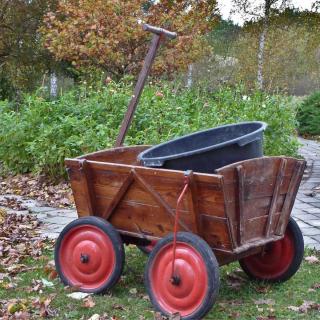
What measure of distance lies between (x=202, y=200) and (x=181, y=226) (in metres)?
0.22

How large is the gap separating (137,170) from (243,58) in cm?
2262

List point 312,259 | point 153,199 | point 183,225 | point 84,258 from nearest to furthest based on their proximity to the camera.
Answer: point 183,225, point 153,199, point 84,258, point 312,259

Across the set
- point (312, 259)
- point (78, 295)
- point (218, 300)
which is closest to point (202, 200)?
point (218, 300)

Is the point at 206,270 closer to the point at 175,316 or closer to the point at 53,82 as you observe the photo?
the point at 175,316

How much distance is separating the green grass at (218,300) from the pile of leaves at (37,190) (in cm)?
251

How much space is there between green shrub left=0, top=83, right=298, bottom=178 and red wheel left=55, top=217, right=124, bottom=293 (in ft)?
12.2

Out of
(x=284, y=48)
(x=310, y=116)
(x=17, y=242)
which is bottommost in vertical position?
(x=310, y=116)

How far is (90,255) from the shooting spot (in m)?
3.81

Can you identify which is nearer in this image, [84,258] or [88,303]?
[88,303]

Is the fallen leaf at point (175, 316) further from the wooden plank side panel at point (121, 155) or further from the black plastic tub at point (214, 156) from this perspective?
the wooden plank side panel at point (121, 155)

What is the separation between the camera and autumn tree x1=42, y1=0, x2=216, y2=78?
13711 millimetres

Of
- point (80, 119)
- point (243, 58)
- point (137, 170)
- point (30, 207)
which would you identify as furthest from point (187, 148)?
point (243, 58)

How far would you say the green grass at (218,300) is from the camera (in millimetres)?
3506

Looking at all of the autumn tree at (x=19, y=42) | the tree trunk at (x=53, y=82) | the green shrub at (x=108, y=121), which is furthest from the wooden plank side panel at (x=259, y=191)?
the tree trunk at (x=53, y=82)
